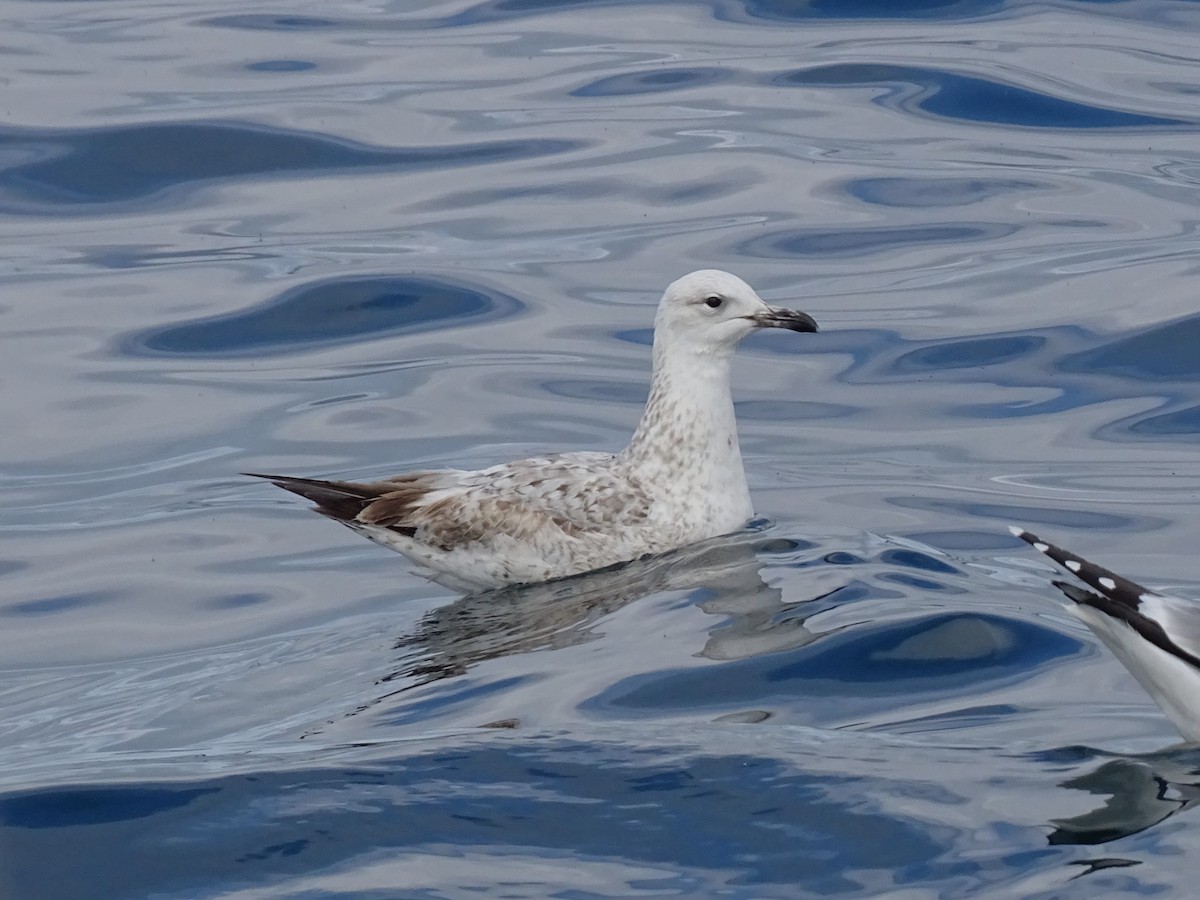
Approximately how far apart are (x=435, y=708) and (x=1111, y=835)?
99.6 inches

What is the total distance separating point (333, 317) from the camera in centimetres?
1427

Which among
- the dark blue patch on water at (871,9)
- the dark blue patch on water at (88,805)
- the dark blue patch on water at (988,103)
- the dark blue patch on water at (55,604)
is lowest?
the dark blue patch on water at (55,604)

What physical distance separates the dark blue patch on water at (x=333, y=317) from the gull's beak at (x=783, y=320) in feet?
16.7

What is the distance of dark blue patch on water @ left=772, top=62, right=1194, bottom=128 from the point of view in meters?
17.4

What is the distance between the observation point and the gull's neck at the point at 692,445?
9211 millimetres

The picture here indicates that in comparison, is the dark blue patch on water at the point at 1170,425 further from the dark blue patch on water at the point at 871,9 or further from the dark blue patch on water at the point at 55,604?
the dark blue patch on water at the point at 871,9

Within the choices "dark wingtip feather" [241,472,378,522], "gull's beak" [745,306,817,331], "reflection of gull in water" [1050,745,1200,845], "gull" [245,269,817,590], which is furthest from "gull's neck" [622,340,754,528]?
"reflection of gull in water" [1050,745,1200,845]

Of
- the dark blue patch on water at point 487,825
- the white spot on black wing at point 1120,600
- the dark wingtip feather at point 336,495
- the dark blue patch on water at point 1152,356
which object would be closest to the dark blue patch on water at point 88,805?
the dark blue patch on water at point 487,825

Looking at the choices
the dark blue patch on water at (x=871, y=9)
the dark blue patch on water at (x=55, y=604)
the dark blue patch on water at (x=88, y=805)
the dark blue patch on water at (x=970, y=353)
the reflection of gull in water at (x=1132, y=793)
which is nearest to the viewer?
the reflection of gull in water at (x=1132, y=793)

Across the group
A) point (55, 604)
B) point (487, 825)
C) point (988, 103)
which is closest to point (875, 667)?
point (487, 825)

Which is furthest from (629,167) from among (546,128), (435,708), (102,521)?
(435,708)

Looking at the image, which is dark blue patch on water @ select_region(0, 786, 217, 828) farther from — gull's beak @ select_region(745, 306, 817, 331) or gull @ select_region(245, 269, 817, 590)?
gull's beak @ select_region(745, 306, 817, 331)

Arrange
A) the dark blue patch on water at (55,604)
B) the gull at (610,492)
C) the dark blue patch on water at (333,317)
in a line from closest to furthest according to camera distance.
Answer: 1. the gull at (610,492)
2. the dark blue patch on water at (55,604)
3. the dark blue patch on water at (333,317)

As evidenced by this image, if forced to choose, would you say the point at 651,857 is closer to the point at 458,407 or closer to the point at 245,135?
the point at 458,407
